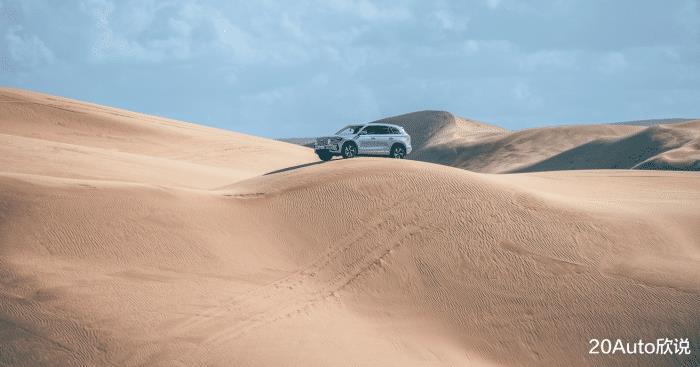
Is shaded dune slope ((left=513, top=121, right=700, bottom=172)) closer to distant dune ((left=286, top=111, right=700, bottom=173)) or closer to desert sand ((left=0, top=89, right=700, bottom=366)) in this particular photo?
distant dune ((left=286, top=111, right=700, bottom=173))

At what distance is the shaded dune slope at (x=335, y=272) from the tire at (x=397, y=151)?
27.2 feet

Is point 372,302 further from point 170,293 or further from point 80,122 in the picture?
point 80,122

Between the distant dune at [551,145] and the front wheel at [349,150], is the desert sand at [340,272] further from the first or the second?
the distant dune at [551,145]

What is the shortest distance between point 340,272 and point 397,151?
12.8m

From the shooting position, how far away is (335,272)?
14.3 m

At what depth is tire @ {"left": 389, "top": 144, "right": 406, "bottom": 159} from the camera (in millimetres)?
26500

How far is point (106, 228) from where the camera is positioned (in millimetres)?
14781

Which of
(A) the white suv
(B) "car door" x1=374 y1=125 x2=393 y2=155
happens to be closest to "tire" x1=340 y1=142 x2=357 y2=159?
(A) the white suv

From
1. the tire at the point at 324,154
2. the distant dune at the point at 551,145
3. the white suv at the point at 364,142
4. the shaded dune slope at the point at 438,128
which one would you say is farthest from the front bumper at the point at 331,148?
the shaded dune slope at the point at 438,128

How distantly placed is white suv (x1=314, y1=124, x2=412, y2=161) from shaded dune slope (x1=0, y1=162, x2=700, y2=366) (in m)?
7.46

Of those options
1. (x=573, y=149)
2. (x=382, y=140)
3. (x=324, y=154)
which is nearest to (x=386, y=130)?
(x=382, y=140)

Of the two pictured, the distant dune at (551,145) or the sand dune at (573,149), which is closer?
the sand dune at (573,149)

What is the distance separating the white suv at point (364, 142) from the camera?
25.5 meters

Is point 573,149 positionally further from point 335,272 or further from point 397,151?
point 335,272
